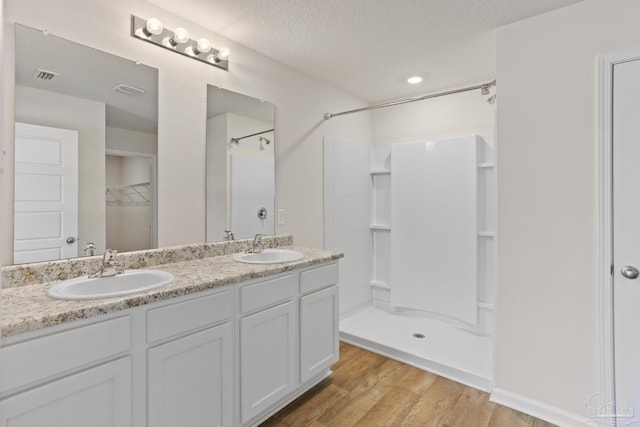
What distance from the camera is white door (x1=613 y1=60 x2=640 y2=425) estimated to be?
164 centimetres

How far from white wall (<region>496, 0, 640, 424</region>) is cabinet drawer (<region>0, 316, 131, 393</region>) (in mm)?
2117

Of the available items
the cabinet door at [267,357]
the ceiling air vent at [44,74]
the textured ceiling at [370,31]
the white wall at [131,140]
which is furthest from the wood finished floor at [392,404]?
the textured ceiling at [370,31]

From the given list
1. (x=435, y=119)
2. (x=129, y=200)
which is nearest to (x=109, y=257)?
(x=129, y=200)

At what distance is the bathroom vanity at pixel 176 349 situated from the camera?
108cm

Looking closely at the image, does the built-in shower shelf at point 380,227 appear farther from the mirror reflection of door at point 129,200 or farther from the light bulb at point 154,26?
the light bulb at point 154,26

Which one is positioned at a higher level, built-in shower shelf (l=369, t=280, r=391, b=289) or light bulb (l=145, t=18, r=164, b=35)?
light bulb (l=145, t=18, r=164, b=35)

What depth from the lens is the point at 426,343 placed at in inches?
110

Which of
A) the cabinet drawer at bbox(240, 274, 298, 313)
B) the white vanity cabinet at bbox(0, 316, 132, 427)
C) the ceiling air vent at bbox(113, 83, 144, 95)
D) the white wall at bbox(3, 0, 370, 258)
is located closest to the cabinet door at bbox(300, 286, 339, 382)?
the cabinet drawer at bbox(240, 274, 298, 313)

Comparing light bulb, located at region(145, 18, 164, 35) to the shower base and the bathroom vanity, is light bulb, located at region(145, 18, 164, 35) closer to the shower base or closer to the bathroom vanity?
the bathroom vanity

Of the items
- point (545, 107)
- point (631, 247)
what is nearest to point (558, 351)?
point (631, 247)

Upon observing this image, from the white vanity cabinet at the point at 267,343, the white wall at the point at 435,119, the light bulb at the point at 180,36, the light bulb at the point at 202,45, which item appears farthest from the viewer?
the white wall at the point at 435,119

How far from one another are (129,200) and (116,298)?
2.46 feet

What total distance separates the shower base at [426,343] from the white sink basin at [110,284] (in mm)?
1885

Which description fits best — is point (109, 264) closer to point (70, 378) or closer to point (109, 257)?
point (109, 257)
